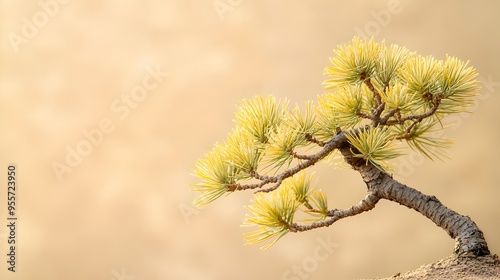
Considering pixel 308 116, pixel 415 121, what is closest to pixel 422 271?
pixel 415 121

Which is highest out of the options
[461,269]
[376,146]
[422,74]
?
[422,74]

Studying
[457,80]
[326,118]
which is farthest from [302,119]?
[457,80]

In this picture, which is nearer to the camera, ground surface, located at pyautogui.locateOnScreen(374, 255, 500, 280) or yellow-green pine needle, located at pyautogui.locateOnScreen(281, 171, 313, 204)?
ground surface, located at pyautogui.locateOnScreen(374, 255, 500, 280)

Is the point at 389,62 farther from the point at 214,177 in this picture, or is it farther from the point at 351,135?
the point at 214,177

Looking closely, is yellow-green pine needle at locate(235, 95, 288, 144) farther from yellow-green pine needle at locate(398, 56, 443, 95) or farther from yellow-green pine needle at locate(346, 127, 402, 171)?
yellow-green pine needle at locate(398, 56, 443, 95)

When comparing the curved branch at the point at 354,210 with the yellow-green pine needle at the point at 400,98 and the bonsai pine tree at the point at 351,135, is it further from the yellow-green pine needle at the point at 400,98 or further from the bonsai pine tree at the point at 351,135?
the yellow-green pine needle at the point at 400,98

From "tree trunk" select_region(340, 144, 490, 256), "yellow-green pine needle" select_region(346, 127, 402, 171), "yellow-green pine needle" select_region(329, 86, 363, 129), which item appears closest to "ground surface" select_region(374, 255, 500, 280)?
"tree trunk" select_region(340, 144, 490, 256)

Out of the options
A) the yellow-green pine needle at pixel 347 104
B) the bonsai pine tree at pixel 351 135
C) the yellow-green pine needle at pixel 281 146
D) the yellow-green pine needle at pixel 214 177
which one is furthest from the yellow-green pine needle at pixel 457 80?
the yellow-green pine needle at pixel 214 177
